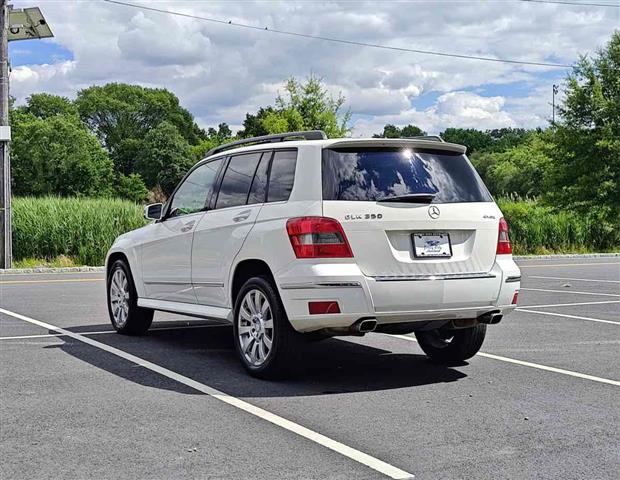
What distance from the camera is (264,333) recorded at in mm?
6941

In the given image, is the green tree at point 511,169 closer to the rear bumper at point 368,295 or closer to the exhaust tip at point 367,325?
the rear bumper at point 368,295

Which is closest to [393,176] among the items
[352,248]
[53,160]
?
[352,248]

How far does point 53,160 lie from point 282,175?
82.9 meters

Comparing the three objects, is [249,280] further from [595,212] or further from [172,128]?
[172,128]

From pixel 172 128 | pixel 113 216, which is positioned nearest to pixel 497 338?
pixel 113 216

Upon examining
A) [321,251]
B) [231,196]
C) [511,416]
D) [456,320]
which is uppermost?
[231,196]

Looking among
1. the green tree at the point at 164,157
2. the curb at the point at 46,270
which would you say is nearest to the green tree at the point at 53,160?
the green tree at the point at 164,157

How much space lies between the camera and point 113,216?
82.9 ft

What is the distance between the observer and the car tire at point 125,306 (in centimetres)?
951

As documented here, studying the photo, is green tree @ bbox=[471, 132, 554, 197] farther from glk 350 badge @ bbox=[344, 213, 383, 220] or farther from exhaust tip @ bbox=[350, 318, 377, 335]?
exhaust tip @ bbox=[350, 318, 377, 335]

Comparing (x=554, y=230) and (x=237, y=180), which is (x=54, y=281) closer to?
(x=237, y=180)

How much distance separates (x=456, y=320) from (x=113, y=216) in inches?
772

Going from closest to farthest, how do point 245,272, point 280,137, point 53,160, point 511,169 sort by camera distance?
point 245,272, point 280,137, point 53,160, point 511,169

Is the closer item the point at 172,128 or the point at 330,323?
the point at 330,323
